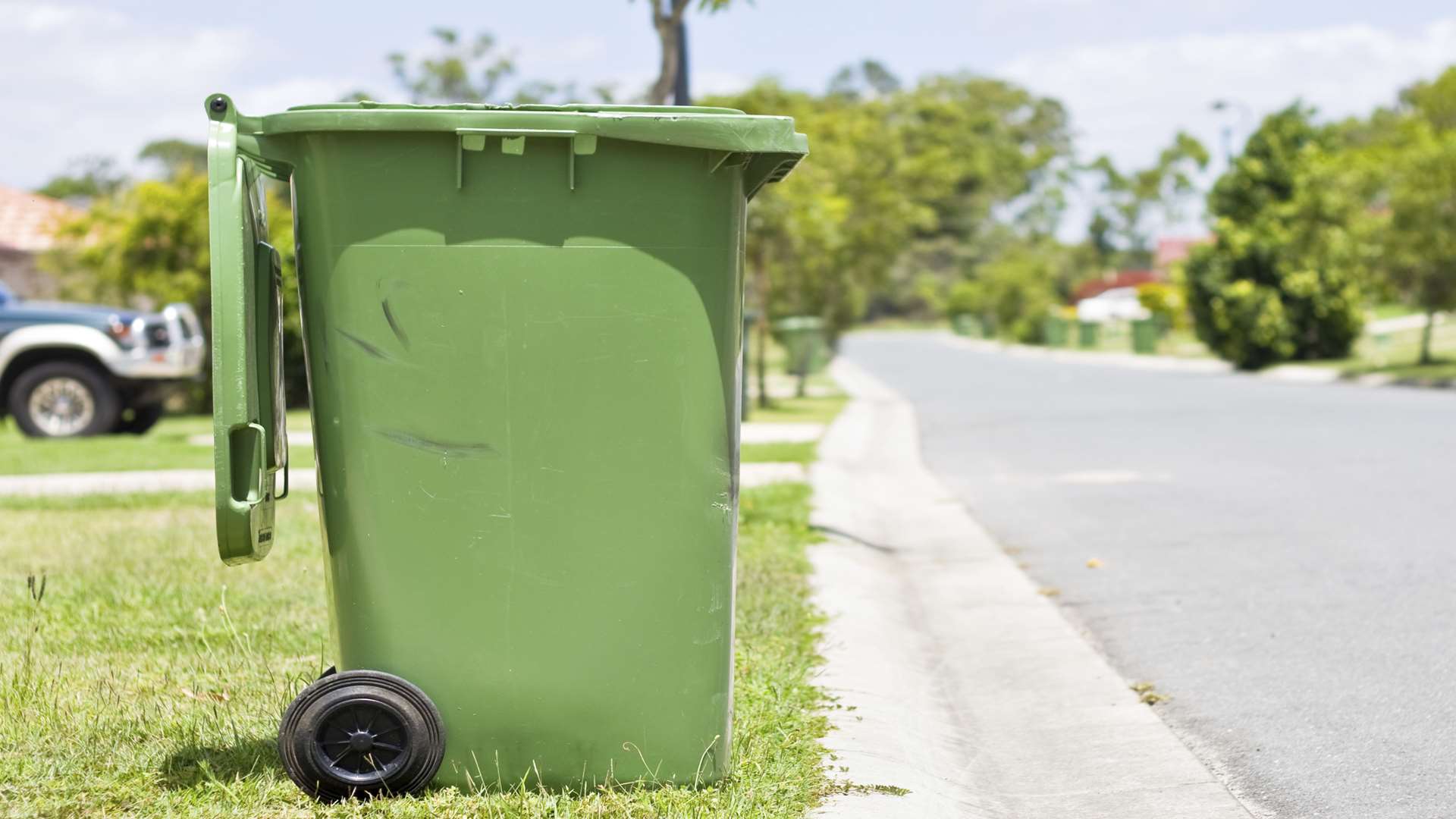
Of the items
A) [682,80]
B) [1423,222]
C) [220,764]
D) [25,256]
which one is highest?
[682,80]

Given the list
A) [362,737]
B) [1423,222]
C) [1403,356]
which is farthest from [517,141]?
[1403,356]

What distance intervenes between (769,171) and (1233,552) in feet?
17.5

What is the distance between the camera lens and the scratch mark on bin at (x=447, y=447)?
12.5 feet

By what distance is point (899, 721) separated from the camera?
5129 mm

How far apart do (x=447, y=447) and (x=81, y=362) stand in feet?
44.6

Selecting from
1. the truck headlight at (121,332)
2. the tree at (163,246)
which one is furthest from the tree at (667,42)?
the tree at (163,246)

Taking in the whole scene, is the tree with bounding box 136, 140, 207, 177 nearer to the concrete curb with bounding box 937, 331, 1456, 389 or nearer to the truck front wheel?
the concrete curb with bounding box 937, 331, 1456, 389

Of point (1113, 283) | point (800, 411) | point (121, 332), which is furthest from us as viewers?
point (1113, 283)

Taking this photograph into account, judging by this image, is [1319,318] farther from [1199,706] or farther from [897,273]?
[897,273]

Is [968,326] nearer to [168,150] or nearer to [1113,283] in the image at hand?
[1113,283]

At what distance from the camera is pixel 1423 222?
1048 inches

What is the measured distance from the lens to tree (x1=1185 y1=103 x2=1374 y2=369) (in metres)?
33.6

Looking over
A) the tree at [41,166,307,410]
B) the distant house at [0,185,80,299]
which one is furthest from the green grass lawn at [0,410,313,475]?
the distant house at [0,185,80,299]

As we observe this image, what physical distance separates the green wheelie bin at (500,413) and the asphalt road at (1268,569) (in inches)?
73.2
